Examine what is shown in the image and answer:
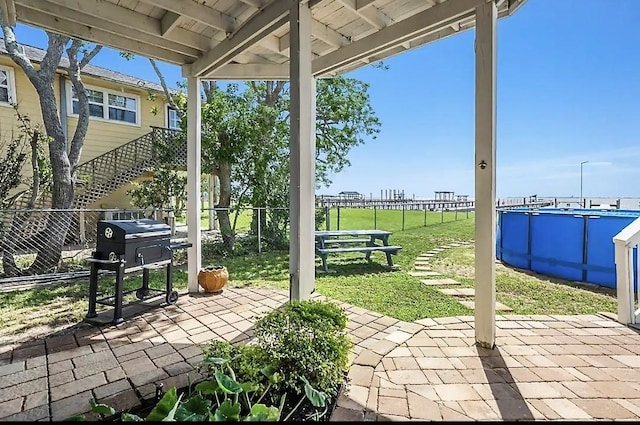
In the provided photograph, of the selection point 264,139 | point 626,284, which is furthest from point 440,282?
point 264,139

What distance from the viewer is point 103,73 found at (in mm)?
10352

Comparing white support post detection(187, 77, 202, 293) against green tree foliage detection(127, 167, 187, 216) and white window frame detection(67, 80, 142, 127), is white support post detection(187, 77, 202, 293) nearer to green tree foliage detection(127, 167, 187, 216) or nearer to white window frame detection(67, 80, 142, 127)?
green tree foliage detection(127, 167, 187, 216)

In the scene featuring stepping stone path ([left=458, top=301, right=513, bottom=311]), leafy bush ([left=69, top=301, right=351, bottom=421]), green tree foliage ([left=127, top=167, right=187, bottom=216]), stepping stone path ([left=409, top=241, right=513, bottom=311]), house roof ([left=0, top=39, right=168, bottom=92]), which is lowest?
stepping stone path ([left=458, top=301, right=513, bottom=311])

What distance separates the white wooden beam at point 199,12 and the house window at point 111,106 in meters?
8.55

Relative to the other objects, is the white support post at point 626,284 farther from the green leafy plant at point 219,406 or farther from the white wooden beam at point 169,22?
the white wooden beam at point 169,22

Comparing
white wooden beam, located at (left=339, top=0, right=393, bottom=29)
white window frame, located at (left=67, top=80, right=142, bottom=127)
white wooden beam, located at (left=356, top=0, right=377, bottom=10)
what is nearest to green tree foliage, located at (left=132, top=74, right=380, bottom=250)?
white window frame, located at (left=67, top=80, right=142, bottom=127)

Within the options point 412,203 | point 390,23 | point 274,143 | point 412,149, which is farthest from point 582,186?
point 390,23

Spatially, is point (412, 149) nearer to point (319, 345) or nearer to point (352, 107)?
point (352, 107)

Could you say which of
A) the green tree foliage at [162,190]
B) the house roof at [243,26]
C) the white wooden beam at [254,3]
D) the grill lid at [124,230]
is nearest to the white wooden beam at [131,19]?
the house roof at [243,26]

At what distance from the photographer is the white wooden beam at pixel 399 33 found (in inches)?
114

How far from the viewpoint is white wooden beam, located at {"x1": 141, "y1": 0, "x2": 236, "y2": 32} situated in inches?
121

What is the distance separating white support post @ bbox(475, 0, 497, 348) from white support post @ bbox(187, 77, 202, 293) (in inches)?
132

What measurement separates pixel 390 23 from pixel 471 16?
983mm

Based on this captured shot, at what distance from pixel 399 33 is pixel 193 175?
3.01 meters
